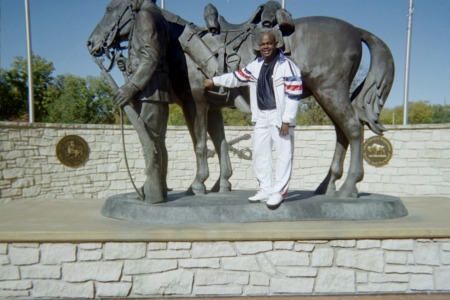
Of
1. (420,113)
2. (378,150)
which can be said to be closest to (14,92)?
(378,150)

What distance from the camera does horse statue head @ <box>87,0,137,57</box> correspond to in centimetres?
419

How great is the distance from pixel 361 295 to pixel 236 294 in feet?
3.70

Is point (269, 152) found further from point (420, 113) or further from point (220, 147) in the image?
point (420, 113)

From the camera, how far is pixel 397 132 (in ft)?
33.1

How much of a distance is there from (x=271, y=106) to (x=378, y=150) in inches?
295

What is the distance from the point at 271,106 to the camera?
12.2 ft

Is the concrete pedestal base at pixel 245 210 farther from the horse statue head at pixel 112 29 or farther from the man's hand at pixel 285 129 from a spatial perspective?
the horse statue head at pixel 112 29

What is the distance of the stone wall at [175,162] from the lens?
31.2 ft

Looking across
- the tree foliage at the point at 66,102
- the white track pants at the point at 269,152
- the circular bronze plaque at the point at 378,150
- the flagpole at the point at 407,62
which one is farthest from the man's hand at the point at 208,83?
the tree foliage at the point at 66,102

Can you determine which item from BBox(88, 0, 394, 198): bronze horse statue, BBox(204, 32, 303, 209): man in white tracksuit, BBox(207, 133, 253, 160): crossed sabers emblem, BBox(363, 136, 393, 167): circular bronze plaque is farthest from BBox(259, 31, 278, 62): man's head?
BBox(363, 136, 393, 167): circular bronze plaque

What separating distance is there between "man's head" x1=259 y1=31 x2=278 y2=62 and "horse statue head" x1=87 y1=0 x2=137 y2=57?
1.53 meters

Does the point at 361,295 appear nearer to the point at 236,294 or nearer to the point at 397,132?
the point at 236,294

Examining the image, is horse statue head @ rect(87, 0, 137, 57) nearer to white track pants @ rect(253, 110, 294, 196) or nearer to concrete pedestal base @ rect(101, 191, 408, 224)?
concrete pedestal base @ rect(101, 191, 408, 224)

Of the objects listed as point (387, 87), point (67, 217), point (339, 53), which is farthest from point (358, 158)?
point (67, 217)
